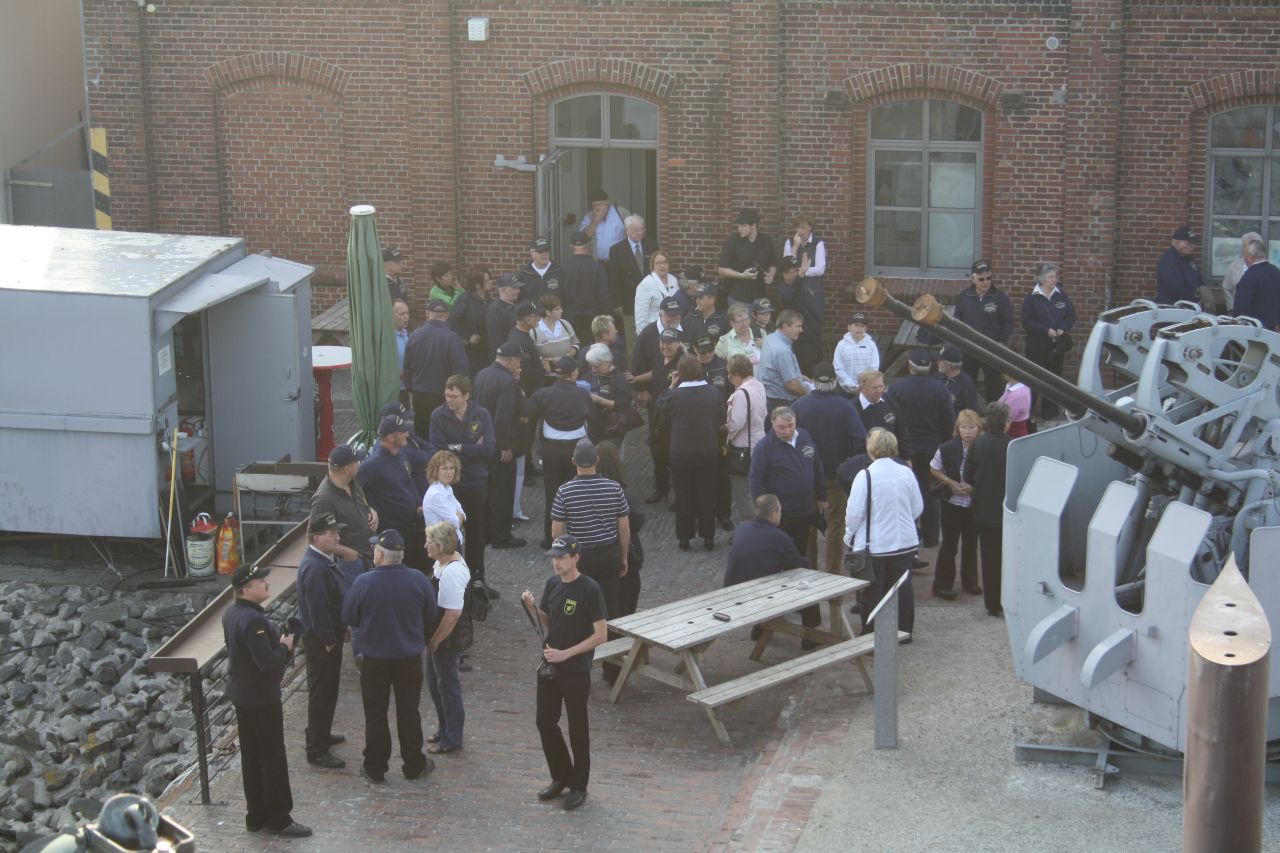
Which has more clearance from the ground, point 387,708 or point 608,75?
point 608,75

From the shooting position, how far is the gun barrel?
25.3 ft

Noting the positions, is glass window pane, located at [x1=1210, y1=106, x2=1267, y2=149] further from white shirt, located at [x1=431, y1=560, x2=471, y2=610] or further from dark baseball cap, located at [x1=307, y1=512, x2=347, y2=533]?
dark baseball cap, located at [x1=307, y1=512, x2=347, y2=533]

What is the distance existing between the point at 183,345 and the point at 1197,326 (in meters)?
8.94

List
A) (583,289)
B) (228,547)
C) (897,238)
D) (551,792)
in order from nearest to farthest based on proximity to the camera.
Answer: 1. (551,792)
2. (228,547)
3. (583,289)
4. (897,238)

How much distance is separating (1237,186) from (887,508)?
963 centimetres

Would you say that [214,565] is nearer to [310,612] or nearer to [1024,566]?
[310,612]

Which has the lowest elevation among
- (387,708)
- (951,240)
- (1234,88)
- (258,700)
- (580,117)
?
(387,708)

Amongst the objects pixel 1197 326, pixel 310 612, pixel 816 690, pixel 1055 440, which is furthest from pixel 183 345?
pixel 1197 326

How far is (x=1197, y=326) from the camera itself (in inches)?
358

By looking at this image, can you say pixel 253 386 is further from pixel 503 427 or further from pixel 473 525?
pixel 473 525

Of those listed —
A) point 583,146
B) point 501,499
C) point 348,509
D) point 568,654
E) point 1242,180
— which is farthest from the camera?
point 583,146

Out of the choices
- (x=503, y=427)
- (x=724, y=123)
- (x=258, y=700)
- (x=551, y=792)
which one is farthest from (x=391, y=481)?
(x=724, y=123)

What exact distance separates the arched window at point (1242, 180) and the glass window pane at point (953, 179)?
2.61 meters

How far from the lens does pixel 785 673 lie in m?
9.96
